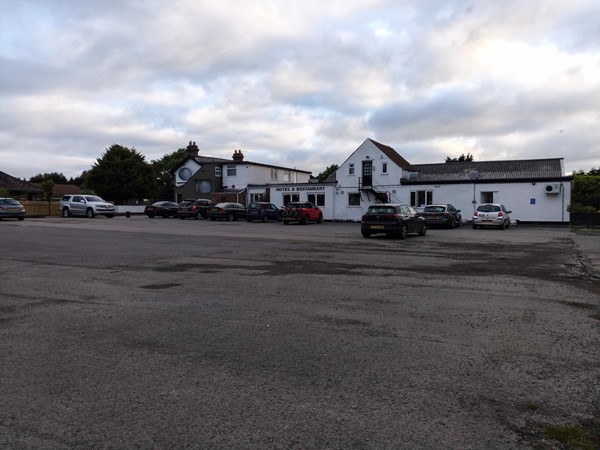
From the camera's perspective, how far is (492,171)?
41375 mm

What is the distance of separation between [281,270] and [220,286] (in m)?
2.36

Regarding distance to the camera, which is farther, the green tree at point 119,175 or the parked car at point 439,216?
the green tree at point 119,175

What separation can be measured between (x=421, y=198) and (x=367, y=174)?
534cm

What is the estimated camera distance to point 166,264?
11.8 metres

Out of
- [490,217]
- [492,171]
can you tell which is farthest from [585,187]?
[490,217]

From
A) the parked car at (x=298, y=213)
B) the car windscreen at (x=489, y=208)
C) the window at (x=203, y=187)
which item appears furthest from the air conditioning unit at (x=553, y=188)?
the window at (x=203, y=187)

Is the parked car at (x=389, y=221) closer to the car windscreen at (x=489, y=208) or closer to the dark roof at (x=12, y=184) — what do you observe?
the car windscreen at (x=489, y=208)

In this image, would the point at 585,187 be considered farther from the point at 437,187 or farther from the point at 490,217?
the point at 490,217

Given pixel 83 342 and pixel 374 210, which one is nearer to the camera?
pixel 83 342

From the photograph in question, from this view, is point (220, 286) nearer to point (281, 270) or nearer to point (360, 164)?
point (281, 270)

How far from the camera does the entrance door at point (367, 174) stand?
43.2 metres

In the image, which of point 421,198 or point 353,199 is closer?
point 421,198

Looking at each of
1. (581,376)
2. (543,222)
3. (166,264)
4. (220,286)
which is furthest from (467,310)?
(543,222)

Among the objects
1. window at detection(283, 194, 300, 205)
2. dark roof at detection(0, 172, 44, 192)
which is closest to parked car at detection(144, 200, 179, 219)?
window at detection(283, 194, 300, 205)
